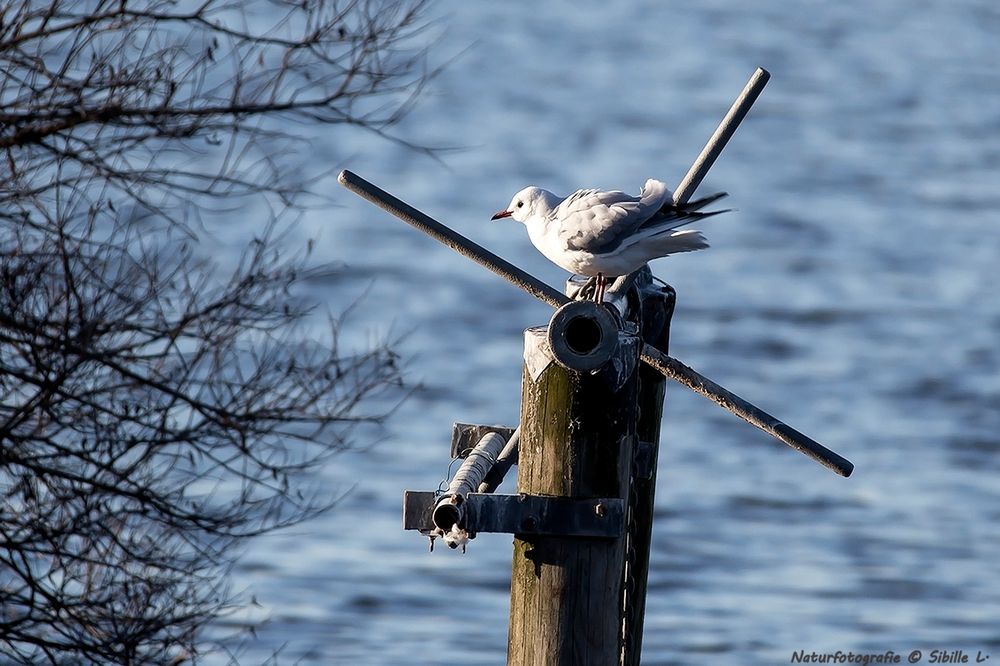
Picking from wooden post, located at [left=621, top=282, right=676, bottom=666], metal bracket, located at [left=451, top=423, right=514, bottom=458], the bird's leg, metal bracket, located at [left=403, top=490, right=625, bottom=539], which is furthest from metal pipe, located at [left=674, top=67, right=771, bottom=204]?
metal bracket, located at [left=403, top=490, right=625, bottom=539]

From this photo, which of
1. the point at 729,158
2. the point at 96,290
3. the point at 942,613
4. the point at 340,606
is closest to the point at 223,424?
the point at 96,290

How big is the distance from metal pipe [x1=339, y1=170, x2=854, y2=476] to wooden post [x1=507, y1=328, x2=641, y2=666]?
1.75 feet

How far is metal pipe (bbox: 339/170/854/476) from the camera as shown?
3873 millimetres

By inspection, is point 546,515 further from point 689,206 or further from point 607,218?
point 689,206

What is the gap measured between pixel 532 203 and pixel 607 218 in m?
0.52

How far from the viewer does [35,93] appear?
569 cm

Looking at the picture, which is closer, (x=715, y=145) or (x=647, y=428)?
(x=715, y=145)

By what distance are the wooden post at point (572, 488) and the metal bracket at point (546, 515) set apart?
0.03 meters

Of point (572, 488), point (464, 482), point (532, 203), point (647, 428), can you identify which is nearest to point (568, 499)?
point (572, 488)

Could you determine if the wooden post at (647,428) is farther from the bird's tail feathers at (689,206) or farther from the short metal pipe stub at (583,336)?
the short metal pipe stub at (583,336)

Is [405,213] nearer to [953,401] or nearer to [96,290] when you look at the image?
[96,290]

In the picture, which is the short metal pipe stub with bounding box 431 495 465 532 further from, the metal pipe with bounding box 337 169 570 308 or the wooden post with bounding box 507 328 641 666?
the metal pipe with bounding box 337 169 570 308

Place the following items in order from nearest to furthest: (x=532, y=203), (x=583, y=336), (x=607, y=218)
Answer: (x=583, y=336) < (x=607, y=218) < (x=532, y=203)

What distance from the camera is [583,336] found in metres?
3.40
